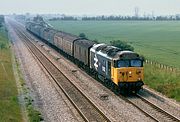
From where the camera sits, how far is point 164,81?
35188 millimetres

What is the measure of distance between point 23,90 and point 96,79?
7748 millimetres

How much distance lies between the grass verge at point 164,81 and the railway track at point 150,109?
8.17 feet

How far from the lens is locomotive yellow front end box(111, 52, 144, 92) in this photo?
31.3 meters

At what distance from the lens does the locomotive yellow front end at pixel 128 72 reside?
3133cm

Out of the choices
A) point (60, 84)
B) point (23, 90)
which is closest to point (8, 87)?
point (23, 90)

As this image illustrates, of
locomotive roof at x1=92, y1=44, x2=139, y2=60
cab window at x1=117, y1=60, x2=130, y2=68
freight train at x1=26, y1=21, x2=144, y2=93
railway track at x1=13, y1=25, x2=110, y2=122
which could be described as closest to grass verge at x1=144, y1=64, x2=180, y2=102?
freight train at x1=26, y1=21, x2=144, y2=93

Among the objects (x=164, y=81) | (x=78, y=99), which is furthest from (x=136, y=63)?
(x=78, y=99)

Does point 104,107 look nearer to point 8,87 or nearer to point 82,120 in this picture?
point 82,120

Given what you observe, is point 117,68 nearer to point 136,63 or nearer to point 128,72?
point 128,72

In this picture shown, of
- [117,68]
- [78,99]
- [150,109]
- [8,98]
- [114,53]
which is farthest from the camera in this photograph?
[114,53]

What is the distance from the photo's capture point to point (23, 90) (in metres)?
35.0

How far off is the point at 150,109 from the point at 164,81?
27.7ft

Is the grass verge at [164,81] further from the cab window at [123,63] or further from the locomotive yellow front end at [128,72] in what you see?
the cab window at [123,63]

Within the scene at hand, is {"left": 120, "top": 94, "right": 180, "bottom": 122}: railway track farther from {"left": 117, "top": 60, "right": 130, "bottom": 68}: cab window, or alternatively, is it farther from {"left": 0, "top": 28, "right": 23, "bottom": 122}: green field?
{"left": 0, "top": 28, "right": 23, "bottom": 122}: green field
